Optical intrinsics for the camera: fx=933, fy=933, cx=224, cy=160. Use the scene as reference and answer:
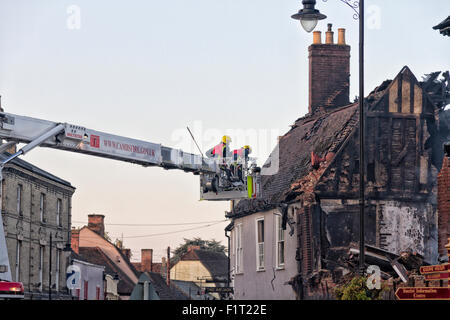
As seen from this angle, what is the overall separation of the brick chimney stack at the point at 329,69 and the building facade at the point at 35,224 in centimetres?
1293

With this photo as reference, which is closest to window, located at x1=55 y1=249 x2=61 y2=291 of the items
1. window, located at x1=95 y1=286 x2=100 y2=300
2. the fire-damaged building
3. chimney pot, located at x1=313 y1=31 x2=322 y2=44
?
window, located at x1=95 y1=286 x2=100 y2=300

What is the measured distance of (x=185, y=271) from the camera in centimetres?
9856

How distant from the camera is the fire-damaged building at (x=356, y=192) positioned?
109 feet

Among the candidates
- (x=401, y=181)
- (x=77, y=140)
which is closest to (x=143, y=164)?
(x=77, y=140)

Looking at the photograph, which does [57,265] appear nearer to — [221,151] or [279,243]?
[279,243]

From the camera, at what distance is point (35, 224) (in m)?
46.5

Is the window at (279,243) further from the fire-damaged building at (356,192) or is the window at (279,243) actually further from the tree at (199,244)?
the tree at (199,244)

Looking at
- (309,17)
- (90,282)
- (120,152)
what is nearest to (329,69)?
(309,17)

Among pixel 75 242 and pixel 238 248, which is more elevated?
pixel 75 242

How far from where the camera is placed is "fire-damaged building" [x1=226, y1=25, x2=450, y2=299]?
3312 centimetres

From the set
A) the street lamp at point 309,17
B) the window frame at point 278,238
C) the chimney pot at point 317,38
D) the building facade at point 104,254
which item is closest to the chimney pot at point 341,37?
the chimney pot at point 317,38

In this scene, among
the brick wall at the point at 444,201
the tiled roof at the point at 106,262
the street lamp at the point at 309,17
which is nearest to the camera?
the brick wall at the point at 444,201

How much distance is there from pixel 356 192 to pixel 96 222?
46.1 metres
